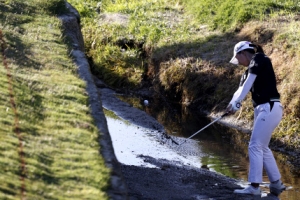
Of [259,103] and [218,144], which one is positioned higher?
[259,103]

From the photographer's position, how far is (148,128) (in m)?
14.5

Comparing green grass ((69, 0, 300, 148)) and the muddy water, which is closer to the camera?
the muddy water

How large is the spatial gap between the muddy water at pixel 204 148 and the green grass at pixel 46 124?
1998 millimetres

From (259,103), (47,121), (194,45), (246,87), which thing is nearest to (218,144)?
(259,103)

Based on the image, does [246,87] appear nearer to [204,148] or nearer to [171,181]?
[171,181]

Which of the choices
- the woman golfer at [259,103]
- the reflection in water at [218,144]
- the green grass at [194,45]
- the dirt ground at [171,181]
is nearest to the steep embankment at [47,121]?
the dirt ground at [171,181]

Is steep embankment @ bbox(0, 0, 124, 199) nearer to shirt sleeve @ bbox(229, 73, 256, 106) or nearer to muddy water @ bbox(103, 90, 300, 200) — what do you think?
shirt sleeve @ bbox(229, 73, 256, 106)

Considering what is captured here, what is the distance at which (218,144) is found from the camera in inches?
529

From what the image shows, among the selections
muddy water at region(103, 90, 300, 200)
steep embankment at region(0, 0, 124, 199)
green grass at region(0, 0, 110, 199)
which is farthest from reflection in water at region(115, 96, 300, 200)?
green grass at region(0, 0, 110, 199)

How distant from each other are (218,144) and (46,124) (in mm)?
5817

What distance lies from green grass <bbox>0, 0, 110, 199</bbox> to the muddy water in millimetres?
1998

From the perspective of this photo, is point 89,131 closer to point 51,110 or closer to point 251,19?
point 51,110

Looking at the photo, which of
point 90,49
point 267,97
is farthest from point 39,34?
point 90,49

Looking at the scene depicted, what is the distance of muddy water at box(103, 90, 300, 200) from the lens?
36.3ft
